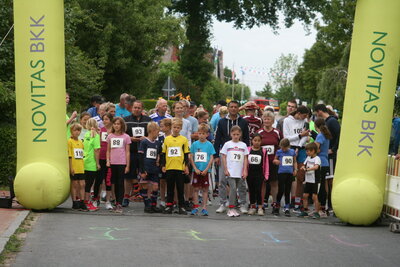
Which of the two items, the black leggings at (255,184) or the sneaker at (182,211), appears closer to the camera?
the sneaker at (182,211)

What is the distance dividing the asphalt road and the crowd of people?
2.13ft

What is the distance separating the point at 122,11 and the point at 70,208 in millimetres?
25020

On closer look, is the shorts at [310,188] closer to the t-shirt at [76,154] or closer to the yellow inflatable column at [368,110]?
the yellow inflatable column at [368,110]

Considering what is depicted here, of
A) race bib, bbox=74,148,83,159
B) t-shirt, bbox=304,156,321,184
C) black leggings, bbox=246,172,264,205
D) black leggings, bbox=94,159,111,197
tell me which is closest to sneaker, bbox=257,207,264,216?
black leggings, bbox=246,172,264,205

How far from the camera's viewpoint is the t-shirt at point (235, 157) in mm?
12898

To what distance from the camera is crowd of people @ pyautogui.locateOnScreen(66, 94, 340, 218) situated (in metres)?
12.7

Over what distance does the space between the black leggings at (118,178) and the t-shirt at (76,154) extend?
542mm

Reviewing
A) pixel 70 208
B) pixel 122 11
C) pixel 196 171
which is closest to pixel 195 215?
pixel 196 171

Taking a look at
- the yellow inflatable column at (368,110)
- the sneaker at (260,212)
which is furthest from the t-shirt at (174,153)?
the yellow inflatable column at (368,110)

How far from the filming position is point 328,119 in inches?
561

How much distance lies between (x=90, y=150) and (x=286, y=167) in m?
3.33

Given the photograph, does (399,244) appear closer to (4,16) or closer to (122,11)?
(4,16)

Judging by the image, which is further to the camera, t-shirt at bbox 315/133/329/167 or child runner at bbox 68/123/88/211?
t-shirt at bbox 315/133/329/167

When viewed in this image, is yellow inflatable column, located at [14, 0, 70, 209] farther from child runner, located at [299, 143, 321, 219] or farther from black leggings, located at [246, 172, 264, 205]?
child runner, located at [299, 143, 321, 219]
